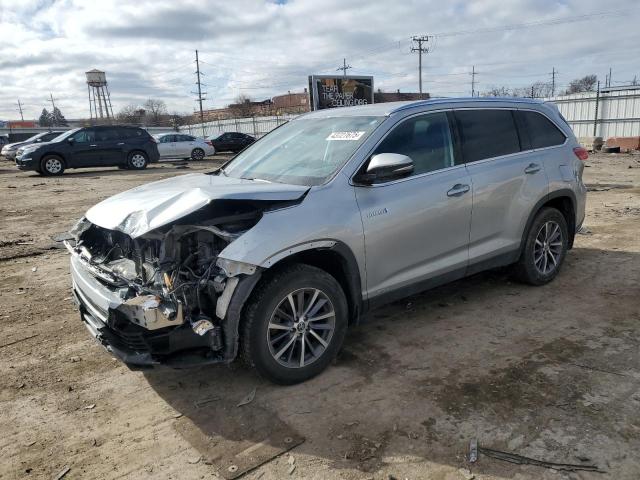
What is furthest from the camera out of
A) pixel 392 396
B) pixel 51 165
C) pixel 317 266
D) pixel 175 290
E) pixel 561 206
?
pixel 51 165

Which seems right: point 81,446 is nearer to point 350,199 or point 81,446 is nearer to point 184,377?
point 184,377

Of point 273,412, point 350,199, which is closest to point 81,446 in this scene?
point 273,412

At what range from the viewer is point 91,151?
728 inches

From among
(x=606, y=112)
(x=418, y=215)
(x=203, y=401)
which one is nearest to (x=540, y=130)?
(x=418, y=215)

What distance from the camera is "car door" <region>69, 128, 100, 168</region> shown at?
59.7 feet

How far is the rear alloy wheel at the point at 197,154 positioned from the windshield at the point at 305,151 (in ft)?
70.2

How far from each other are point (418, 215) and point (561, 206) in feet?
7.87

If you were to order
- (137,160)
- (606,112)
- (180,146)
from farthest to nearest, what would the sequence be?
(606,112) < (180,146) < (137,160)

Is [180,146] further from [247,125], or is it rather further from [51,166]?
[247,125]

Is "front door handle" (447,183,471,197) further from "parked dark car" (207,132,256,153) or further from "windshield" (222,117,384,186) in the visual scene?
"parked dark car" (207,132,256,153)

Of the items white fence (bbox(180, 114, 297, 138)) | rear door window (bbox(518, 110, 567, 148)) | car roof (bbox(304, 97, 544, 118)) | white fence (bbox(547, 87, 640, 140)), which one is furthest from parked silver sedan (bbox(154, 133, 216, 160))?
white fence (bbox(547, 87, 640, 140))

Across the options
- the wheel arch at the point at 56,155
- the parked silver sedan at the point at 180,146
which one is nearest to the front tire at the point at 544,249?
the wheel arch at the point at 56,155

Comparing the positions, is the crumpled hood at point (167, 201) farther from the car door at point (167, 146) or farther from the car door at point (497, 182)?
the car door at point (167, 146)

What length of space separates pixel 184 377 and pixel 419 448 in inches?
70.6
